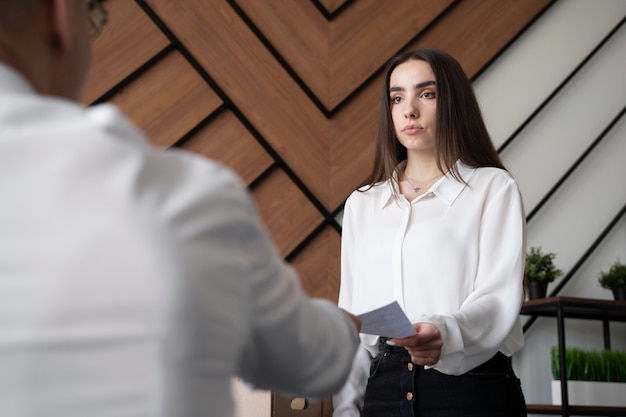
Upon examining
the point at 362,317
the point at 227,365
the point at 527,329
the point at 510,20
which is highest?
the point at 227,365

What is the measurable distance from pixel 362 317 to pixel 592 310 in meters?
1.95

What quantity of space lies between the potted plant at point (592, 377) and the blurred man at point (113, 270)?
7.79ft

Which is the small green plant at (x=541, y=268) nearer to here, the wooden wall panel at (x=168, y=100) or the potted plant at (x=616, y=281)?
the potted plant at (x=616, y=281)

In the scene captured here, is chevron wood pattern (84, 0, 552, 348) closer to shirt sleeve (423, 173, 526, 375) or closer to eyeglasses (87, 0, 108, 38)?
shirt sleeve (423, 173, 526, 375)

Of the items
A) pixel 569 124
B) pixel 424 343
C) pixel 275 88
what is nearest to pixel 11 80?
pixel 424 343

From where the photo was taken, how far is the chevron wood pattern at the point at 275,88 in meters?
2.71

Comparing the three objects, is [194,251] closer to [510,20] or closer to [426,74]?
[426,74]

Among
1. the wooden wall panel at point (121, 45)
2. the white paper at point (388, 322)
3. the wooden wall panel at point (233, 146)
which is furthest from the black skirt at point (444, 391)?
the wooden wall panel at point (121, 45)

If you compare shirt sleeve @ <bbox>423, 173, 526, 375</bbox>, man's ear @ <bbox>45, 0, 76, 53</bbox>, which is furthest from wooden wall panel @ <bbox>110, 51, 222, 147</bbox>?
man's ear @ <bbox>45, 0, 76, 53</bbox>

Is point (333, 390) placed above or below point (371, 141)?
above

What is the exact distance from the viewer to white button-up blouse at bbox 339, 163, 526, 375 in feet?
4.80

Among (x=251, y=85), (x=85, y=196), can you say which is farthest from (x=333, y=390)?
(x=251, y=85)

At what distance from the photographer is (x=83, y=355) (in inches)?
19.3

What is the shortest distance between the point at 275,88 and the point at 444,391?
1.63 metres
